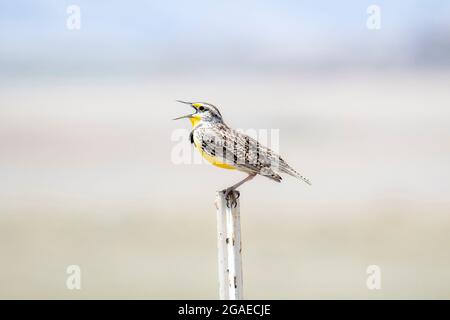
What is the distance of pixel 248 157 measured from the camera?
7809 mm

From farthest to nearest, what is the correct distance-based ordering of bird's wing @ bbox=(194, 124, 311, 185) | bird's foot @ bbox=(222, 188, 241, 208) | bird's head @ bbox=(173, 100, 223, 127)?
bird's head @ bbox=(173, 100, 223, 127) → bird's wing @ bbox=(194, 124, 311, 185) → bird's foot @ bbox=(222, 188, 241, 208)

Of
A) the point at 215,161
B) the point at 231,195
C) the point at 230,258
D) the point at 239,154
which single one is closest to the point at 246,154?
the point at 239,154

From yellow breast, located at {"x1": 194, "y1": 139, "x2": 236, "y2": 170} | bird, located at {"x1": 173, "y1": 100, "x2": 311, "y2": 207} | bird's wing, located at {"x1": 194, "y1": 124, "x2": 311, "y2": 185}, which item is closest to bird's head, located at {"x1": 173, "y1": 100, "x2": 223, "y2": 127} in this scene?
bird, located at {"x1": 173, "y1": 100, "x2": 311, "y2": 207}

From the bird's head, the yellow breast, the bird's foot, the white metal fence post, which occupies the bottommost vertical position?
the white metal fence post

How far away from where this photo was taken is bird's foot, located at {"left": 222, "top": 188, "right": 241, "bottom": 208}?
22.9ft

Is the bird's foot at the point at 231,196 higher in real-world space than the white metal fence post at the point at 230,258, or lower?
higher

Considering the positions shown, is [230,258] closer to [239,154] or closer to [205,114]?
[239,154]

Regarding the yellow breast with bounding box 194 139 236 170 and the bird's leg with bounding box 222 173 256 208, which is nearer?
the bird's leg with bounding box 222 173 256 208

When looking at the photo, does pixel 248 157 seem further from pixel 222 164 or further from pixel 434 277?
pixel 434 277

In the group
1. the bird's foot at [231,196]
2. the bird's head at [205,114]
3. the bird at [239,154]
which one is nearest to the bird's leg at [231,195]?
the bird's foot at [231,196]

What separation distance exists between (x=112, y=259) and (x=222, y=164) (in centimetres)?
592

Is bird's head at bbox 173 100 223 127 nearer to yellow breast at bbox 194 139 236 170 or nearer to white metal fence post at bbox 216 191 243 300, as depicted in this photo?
yellow breast at bbox 194 139 236 170

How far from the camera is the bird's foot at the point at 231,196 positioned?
6984mm

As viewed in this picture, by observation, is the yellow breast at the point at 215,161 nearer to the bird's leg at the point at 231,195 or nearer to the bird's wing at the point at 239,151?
the bird's wing at the point at 239,151
